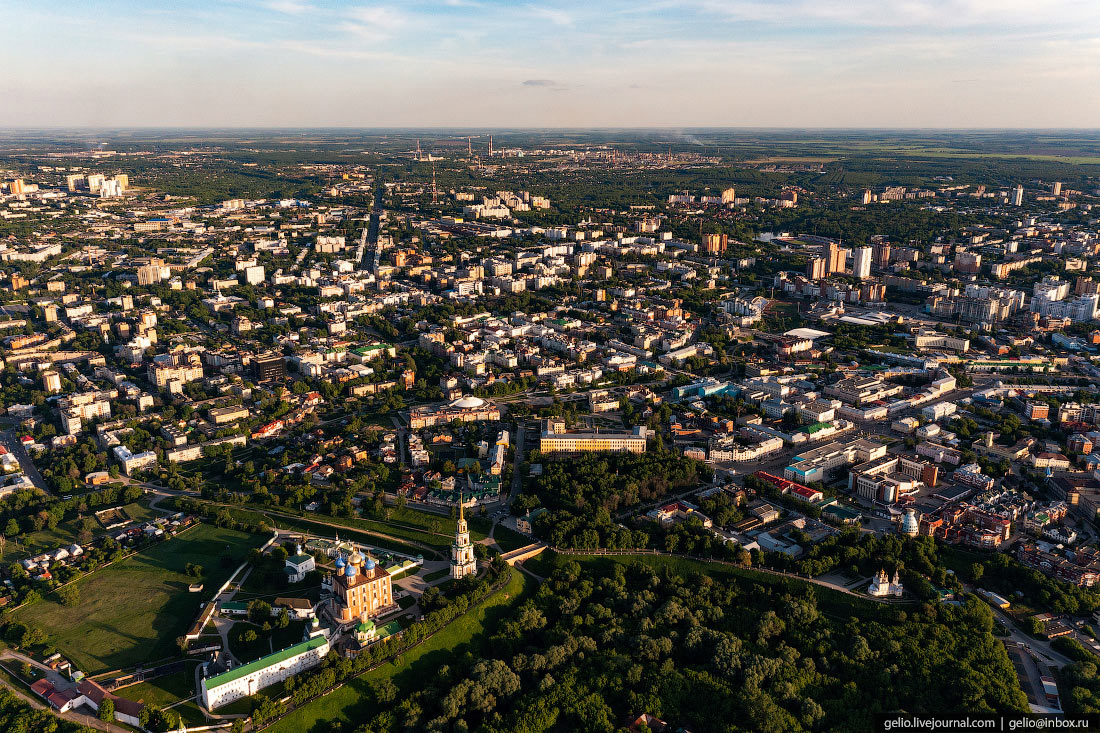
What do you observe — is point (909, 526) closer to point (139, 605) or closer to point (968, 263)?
point (139, 605)

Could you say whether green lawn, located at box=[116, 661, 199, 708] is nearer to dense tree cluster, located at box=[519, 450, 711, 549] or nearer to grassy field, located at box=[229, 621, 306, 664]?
grassy field, located at box=[229, 621, 306, 664]

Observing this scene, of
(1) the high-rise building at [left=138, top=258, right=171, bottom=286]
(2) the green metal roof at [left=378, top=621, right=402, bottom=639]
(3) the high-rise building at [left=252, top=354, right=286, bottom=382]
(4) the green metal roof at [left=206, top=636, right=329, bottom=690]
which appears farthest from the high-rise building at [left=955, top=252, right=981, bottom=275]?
(1) the high-rise building at [left=138, top=258, right=171, bottom=286]

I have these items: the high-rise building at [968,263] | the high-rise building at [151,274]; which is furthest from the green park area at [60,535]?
the high-rise building at [968,263]

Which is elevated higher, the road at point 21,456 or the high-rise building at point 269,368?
the high-rise building at point 269,368

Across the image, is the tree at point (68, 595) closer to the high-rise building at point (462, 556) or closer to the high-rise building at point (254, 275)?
the high-rise building at point (462, 556)

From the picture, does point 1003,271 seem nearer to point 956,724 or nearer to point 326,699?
point 956,724

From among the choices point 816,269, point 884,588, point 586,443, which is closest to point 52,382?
point 586,443

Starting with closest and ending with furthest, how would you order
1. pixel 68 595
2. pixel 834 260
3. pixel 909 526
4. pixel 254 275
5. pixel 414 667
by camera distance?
pixel 414 667 < pixel 68 595 < pixel 909 526 < pixel 254 275 < pixel 834 260
